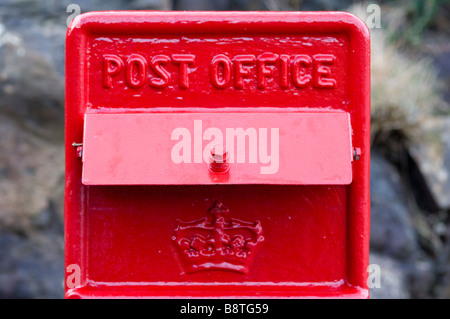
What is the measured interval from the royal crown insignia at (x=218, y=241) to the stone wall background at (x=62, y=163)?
139 centimetres

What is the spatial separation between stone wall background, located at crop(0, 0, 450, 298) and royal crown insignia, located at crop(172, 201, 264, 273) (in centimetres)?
139

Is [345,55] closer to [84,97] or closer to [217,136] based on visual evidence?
[217,136]

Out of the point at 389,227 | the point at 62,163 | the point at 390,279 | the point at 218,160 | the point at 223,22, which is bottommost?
the point at 390,279

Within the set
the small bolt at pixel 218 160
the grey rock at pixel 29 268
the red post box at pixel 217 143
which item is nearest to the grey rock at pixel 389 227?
the red post box at pixel 217 143

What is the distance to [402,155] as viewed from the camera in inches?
114

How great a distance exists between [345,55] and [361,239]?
446mm

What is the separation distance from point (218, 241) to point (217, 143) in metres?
0.26

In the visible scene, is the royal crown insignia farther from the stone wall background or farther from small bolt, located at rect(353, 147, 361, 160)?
the stone wall background

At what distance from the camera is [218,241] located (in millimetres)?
1253

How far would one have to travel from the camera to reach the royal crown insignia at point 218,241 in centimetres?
125

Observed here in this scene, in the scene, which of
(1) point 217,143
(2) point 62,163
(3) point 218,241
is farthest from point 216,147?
(2) point 62,163

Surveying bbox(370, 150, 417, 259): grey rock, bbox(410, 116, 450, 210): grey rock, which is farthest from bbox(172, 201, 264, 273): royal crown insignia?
bbox(410, 116, 450, 210): grey rock

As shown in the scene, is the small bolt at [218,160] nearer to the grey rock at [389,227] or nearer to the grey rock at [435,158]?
the grey rock at [389,227]

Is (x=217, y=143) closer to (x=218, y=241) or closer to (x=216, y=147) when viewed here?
(x=216, y=147)
